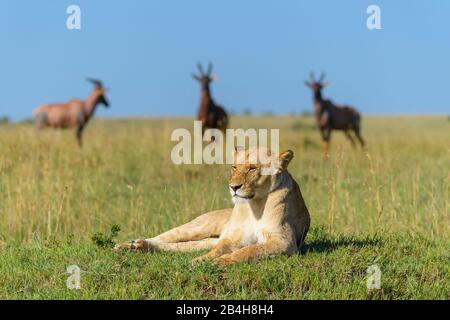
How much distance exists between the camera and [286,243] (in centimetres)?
674

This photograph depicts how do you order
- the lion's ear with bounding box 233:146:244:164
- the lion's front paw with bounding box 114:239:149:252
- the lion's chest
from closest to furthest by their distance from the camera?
1. the lion's ear with bounding box 233:146:244:164
2. the lion's chest
3. the lion's front paw with bounding box 114:239:149:252

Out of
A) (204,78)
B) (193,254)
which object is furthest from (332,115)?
(193,254)

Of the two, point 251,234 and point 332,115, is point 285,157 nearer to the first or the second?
point 251,234

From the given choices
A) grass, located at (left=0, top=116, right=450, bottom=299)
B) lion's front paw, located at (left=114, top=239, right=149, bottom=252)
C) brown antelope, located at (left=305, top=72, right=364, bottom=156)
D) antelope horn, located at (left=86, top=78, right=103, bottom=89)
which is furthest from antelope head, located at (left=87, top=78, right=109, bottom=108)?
lion's front paw, located at (left=114, top=239, right=149, bottom=252)

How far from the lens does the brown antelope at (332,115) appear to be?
26953 millimetres

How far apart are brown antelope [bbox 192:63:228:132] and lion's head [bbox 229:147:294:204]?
15.6 metres

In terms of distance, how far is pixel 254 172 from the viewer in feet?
21.9

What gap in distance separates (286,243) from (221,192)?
21.0ft

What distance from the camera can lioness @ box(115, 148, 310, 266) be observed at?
661 cm

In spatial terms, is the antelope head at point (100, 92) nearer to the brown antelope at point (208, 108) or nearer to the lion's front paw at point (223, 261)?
the brown antelope at point (208, 108)

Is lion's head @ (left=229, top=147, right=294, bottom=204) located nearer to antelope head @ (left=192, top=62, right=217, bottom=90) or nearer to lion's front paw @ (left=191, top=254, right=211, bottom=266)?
lion's front paw @ (left=191, top=254, right=211, bottom=266)

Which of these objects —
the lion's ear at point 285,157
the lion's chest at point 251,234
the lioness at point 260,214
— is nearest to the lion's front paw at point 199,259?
the lioness at point 260,214

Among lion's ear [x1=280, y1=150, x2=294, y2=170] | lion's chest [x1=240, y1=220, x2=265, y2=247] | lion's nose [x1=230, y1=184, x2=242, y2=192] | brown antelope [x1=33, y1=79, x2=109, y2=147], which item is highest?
brown antelope [x1=33, y1=79, x2=109, y2=147]
